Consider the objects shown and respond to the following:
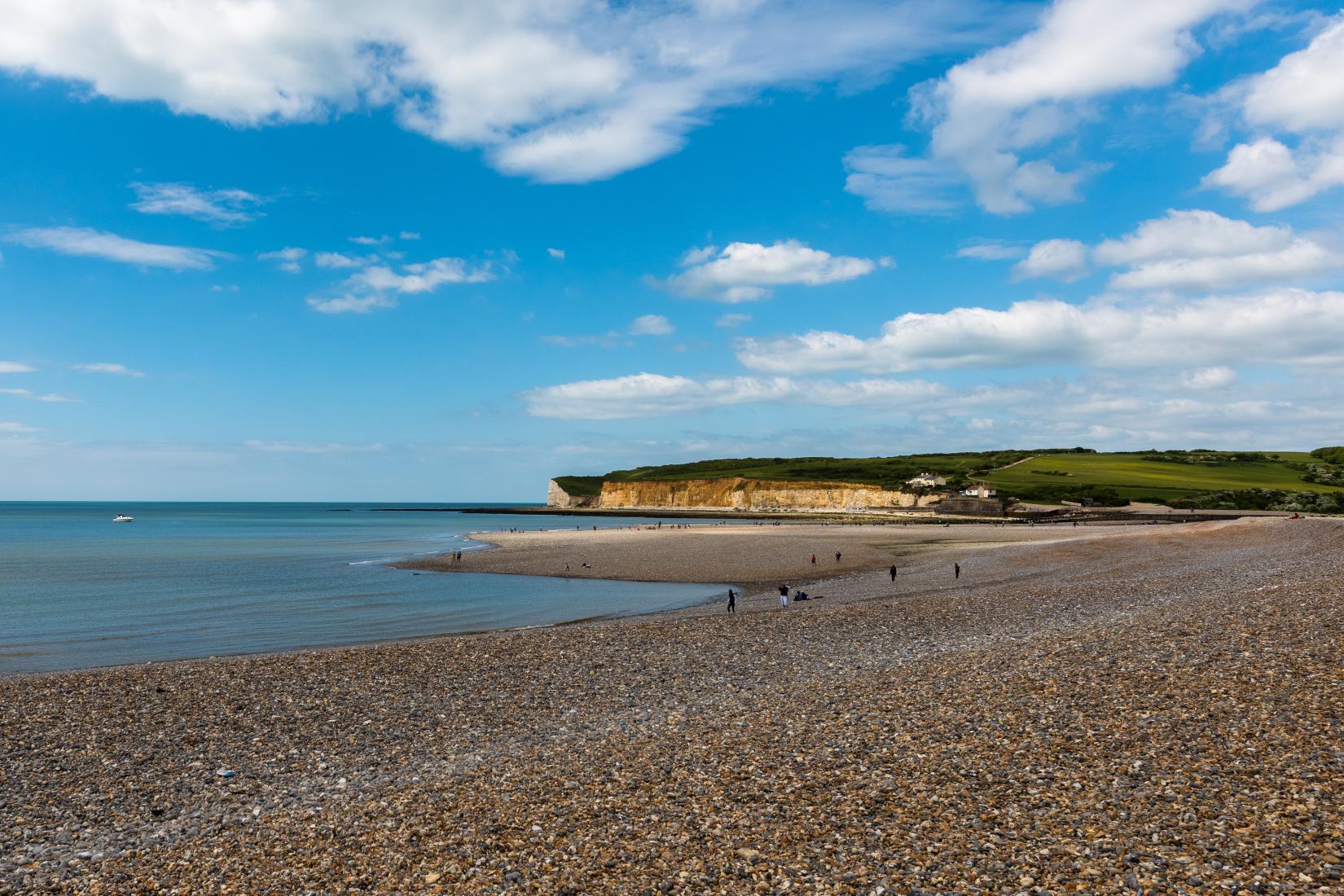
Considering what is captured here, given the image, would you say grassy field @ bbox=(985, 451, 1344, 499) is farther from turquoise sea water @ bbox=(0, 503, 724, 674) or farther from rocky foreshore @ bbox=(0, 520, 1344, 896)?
rocky foreshore @ bbox=(0, 520, 1344, 896)

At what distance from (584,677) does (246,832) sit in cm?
1022

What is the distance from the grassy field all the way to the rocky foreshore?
139831mm

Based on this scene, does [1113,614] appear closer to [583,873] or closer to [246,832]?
[583,873]

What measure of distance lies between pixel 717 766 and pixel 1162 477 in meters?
181

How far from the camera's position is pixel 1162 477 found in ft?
541

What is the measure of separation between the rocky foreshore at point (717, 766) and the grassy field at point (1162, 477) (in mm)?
139831

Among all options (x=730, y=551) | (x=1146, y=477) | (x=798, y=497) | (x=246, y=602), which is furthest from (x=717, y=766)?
(x=1146, y=477)

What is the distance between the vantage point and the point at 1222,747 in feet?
39.6

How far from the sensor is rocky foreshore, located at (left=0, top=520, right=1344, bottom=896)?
945 centimetres

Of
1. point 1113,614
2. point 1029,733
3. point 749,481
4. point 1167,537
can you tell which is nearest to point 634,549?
point 1167,537

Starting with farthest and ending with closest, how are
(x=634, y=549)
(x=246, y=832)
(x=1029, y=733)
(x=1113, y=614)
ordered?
(x=634, y=549) < (x=1113, y=614) < (x=1029, y=733) < (x=246, y=832)

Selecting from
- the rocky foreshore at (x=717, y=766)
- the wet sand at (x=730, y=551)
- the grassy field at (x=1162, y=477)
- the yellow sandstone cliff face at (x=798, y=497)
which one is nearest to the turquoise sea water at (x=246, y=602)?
the wet sand at (x=730, y=551)

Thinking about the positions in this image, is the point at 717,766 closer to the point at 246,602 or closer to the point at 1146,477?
the point at 246,602

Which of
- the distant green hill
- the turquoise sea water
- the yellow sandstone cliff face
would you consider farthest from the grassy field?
the turquoise sea water
